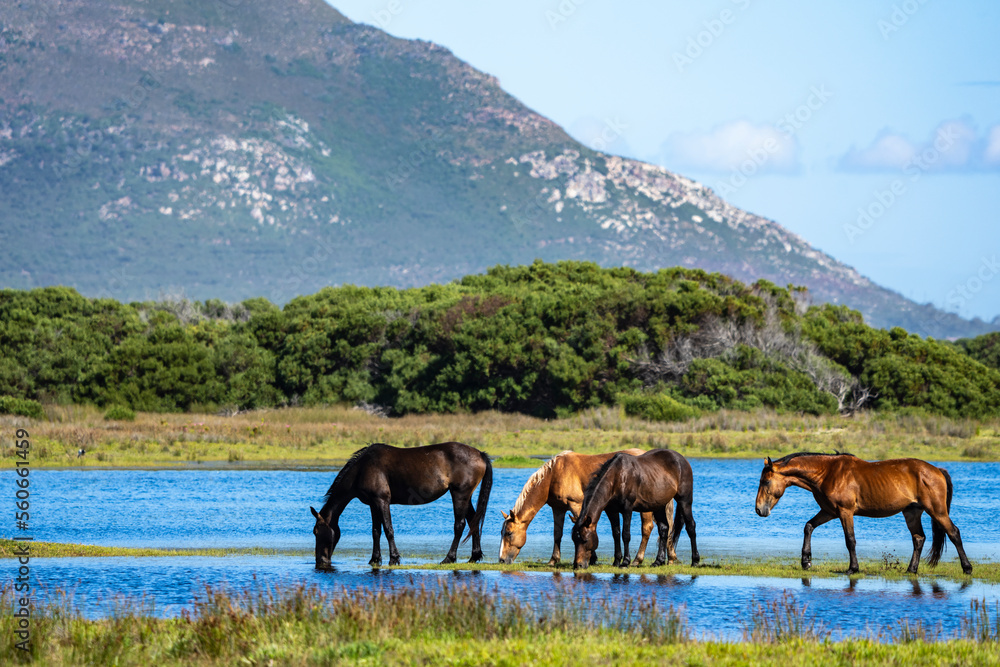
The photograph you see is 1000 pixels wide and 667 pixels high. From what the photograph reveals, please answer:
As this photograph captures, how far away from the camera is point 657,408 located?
51.4m

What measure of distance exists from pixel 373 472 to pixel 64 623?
266 inches

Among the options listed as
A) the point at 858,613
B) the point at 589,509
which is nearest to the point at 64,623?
the point at 589,509

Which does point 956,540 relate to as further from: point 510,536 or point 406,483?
point 406,483

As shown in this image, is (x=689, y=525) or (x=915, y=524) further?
(x=689, y=525)

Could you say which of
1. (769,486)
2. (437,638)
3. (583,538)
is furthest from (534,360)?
(437,638)

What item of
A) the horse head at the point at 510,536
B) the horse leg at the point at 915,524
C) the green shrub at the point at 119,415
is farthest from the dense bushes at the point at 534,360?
the horse leg at the point at 915,524

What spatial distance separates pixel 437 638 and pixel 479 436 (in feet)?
117

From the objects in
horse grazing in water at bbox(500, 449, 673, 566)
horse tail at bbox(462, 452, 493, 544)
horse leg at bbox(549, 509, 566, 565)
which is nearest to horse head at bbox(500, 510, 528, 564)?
horse grazing in water at bbox(500, 449, 673, 566)

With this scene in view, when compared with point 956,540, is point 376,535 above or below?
below

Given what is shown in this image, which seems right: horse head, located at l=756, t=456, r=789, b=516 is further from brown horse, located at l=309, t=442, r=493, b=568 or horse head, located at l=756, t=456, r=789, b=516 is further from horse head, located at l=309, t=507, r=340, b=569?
horse head, located at l=309, t=507, r=340, b=569

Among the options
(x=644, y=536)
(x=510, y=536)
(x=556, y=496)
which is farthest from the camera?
(x=644, y=536)

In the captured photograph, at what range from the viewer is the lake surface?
14695 millimetres

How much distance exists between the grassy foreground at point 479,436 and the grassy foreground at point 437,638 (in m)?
26.4

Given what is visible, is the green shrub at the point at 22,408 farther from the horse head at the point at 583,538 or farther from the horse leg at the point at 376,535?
the horse head at the point at 583,538
